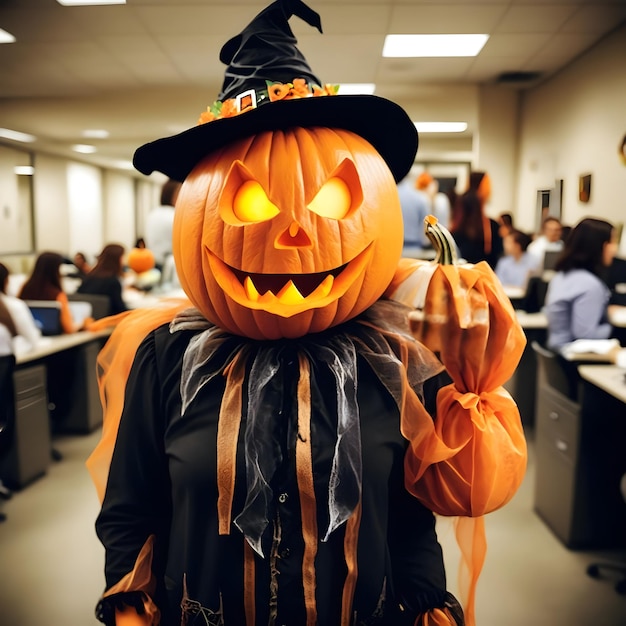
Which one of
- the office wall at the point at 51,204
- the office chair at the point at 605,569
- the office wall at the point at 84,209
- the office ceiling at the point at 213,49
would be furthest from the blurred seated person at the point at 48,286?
the office wall at the point at 84,209

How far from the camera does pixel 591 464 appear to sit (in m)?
2.55

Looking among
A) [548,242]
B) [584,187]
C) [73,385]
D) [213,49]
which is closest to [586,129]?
[584,187]

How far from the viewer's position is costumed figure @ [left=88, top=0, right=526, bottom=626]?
0.83 meters

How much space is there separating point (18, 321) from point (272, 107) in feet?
9.74

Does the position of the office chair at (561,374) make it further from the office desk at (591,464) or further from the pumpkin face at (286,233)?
the pumpkin face at (286,233)

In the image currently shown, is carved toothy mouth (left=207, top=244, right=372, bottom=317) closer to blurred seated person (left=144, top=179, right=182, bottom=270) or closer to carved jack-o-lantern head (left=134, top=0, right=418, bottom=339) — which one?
carved jack-o-lantern head (left=134, top=0, right=418, bottom=339)

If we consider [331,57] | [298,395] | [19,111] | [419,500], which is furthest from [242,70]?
[19,111]

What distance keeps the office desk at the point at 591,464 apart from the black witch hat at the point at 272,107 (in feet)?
6.29

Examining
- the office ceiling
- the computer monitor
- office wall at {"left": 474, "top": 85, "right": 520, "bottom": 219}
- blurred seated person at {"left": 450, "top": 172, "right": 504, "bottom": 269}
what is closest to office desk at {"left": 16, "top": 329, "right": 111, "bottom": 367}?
the office ceiling

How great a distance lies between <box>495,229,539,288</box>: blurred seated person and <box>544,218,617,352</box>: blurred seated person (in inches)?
85.0

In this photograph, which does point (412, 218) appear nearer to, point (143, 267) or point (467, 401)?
point (467, 401)

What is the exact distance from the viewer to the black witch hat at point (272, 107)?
84 cm

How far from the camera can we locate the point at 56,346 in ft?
11.9

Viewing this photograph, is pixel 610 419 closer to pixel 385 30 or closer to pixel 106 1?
pixel 385 30
